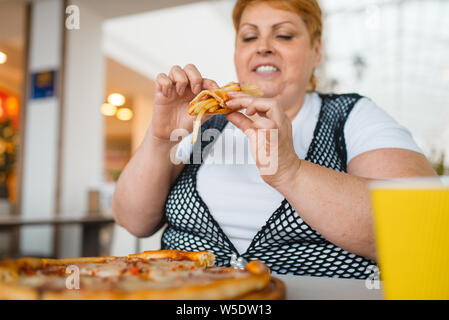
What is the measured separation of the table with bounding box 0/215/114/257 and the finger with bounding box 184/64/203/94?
2102mm

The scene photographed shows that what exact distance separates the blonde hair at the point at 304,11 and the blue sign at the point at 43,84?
10.2 feet

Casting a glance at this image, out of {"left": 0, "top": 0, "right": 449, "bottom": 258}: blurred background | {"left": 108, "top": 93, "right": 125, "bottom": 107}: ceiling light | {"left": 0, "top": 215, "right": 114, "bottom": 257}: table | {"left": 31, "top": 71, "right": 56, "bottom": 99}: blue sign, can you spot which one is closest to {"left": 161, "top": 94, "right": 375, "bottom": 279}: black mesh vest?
{"left": 0, "top": 0, "right": 449, "bottom": 258}: blurred background

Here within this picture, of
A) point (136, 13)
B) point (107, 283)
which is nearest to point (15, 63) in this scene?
point (136, 13)

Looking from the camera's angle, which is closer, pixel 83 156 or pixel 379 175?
pixel 379 175

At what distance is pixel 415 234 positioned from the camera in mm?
326

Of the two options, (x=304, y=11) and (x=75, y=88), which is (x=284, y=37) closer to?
(x=304, y=11)

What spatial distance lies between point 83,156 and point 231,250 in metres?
3.41

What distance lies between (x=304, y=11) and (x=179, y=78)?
0.52 m

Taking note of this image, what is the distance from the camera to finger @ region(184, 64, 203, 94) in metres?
0.82

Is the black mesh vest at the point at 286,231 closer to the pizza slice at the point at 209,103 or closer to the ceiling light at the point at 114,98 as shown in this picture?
the pizza slice at the point at 209,103

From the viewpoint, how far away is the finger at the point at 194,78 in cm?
82

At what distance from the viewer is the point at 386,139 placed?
89 cm
